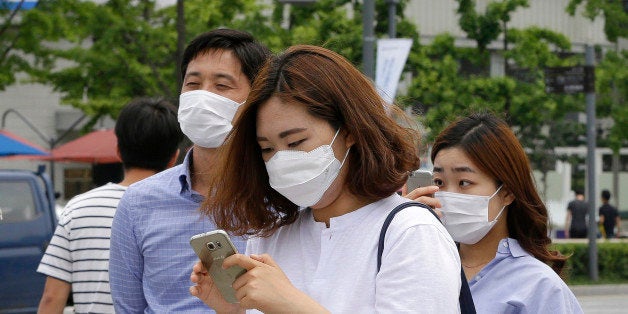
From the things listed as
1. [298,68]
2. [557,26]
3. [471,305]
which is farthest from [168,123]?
[557,26]

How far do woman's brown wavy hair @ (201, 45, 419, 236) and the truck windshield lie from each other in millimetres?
7429

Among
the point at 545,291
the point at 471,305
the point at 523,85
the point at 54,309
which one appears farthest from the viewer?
the point at 523,85

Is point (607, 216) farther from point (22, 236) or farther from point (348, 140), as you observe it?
point (348, 140)

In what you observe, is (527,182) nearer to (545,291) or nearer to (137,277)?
(545,291)

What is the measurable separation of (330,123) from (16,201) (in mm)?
7837

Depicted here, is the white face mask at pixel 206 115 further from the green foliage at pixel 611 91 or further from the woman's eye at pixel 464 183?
the green foliage at pixel 611 91

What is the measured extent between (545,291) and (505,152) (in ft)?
1.69

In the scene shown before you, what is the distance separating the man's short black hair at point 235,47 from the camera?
345 centimetres

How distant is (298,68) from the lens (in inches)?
92.0

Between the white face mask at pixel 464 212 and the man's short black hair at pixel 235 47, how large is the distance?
0.76 metres

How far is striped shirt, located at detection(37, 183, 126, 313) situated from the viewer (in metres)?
4.40

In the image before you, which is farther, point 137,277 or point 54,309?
→ point 54,309

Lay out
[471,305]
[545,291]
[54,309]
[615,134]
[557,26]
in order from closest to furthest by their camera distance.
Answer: [471,305] → [545,291] → [54,309] → [615,134] → [557,26]

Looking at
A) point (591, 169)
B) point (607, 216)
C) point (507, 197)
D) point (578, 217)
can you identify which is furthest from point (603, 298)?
point (507, 197)
